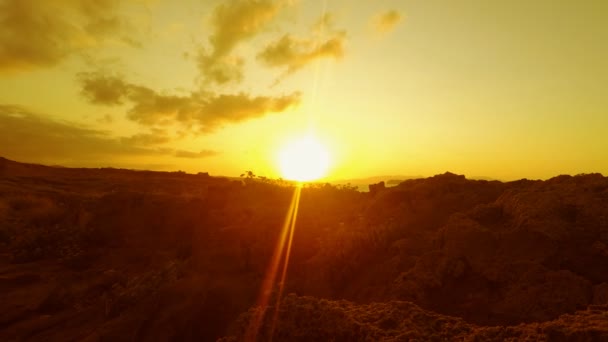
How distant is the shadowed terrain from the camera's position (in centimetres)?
414

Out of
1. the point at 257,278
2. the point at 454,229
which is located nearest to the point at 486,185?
the point at 454,229

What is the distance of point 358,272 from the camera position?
879cm

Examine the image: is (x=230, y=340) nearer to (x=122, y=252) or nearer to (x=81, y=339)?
(x=81, y=339)

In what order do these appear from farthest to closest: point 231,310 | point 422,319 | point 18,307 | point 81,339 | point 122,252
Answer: point 122,252 < point 18,307 < point 81,339 < point 231,310 < point 422,319

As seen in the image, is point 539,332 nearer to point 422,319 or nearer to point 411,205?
point 422,319

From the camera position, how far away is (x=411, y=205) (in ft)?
34.8

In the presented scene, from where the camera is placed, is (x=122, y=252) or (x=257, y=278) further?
(x=122, y=252)

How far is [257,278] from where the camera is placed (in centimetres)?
1052

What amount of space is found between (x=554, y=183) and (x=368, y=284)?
198 inches

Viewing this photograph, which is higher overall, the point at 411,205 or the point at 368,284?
the point at 411,205

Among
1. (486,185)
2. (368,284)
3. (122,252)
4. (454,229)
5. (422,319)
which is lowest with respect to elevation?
(122,252)

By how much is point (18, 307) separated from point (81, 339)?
4376 mm

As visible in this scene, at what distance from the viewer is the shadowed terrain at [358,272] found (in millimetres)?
4145

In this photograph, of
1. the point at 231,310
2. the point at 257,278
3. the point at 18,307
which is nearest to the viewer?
the point at 231,310
